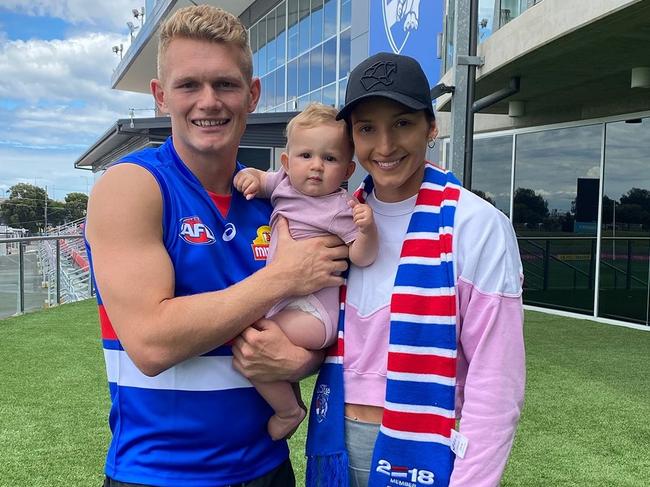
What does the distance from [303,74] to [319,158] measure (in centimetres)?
1816

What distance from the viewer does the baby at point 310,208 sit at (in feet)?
6.17

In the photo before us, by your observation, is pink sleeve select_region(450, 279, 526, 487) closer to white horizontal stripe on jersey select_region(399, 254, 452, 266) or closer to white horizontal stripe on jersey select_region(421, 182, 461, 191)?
white horizontal stripe on jersey select_region(399, 254, 452, 266)

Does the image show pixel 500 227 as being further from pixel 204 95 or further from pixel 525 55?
pixel 525 55

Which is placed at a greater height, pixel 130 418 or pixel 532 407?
pixel 130 418

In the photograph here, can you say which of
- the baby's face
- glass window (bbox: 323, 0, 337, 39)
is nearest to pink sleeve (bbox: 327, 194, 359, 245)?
the baby's face

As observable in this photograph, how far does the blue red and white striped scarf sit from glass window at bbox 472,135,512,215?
Result: 35.4 feet

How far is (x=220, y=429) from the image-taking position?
5.84ft

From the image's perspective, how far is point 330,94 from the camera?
1711cm

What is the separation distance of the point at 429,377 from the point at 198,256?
29.4 inches

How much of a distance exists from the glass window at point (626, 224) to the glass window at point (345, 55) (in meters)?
8.26

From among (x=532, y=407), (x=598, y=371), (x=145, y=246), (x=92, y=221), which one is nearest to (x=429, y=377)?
(x=145, y=246)

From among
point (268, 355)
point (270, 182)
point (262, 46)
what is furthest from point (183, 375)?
point (262, 46)

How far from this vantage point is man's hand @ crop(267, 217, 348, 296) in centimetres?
181

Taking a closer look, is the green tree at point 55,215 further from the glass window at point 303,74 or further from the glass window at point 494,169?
the glass window at point 494,169
